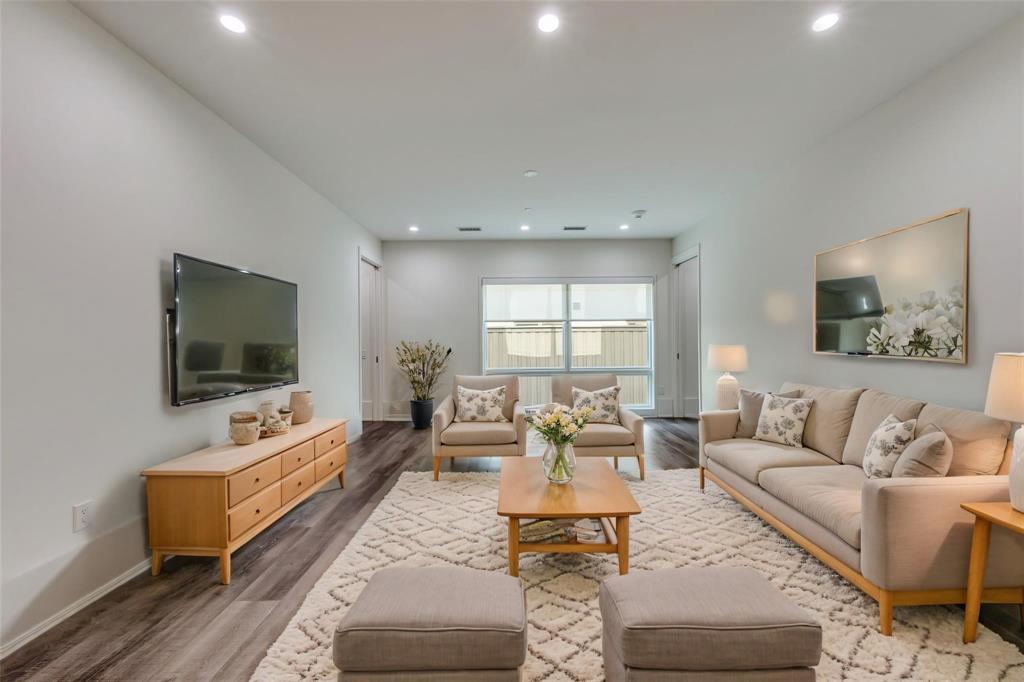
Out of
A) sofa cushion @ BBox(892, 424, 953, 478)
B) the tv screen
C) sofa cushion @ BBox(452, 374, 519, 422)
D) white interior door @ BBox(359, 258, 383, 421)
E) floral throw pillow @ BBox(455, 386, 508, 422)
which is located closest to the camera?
sofa cushion @ BBox(892, 424, 953, 478)

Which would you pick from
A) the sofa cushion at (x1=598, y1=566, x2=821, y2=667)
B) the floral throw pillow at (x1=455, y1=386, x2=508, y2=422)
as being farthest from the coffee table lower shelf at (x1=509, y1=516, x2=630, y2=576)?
the floral throw pillow at (x1=455, y1=386, x2=508, y2=422)

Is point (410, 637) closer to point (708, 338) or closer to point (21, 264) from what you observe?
point (21, 264)

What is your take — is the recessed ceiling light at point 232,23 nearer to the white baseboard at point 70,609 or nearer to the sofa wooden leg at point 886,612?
the white baseboard at point 70,609

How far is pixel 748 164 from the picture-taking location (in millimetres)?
4117

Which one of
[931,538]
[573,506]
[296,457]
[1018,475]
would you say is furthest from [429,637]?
[1018,475]

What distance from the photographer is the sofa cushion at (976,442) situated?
2156mm

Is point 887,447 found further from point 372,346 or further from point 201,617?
point 372,346

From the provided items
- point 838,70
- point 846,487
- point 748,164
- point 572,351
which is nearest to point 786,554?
point 846,487

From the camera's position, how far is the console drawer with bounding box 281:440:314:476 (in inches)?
117

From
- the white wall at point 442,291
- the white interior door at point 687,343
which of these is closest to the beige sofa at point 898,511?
the white interior door at point 687,343

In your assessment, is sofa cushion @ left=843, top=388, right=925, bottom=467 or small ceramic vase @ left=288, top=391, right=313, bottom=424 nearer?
sofa cushion @ left=843, top=388, right=925, bottom=467

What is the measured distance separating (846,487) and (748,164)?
9.34 ft

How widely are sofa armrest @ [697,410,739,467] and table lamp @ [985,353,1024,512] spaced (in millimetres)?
1742

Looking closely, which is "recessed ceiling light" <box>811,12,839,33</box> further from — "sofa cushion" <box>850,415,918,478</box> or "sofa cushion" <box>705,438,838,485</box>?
"sofa cushion" <box>705,438,838,485</box>
